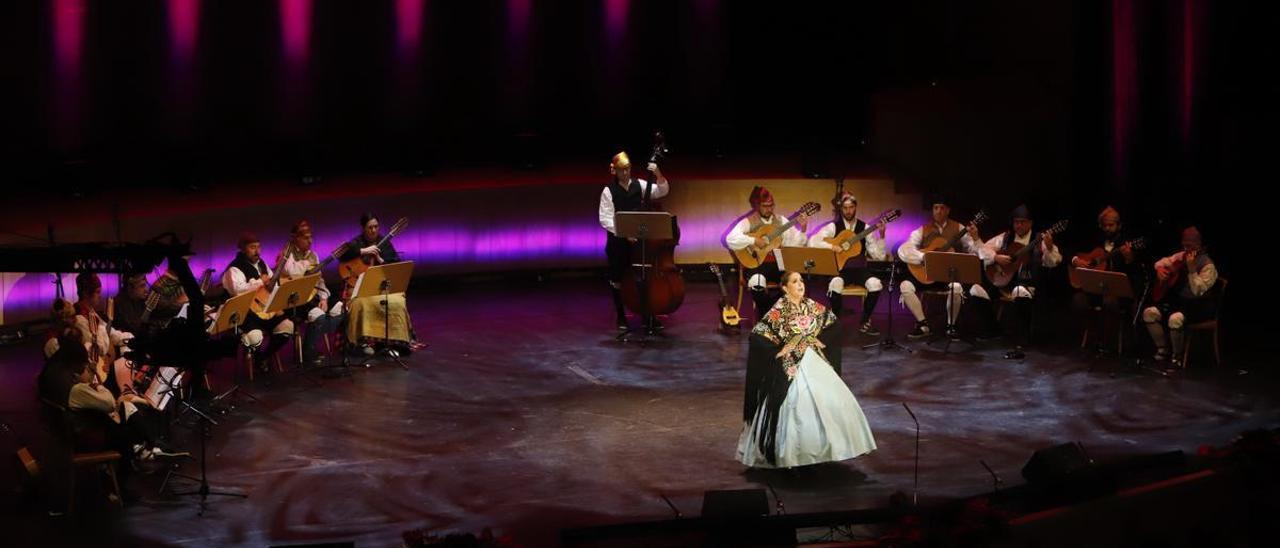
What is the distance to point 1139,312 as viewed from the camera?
12.2 m

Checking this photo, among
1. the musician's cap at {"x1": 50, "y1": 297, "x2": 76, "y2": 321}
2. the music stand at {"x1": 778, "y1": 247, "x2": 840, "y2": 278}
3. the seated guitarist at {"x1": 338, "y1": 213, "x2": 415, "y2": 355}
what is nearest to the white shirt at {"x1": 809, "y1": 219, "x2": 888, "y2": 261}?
the music stand at {"x1": 778, "y1": 247, "x2": 840, "y2": 278}

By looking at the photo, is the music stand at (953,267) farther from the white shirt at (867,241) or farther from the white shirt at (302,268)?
the white shirt at (302,268)

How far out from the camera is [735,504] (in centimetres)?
705

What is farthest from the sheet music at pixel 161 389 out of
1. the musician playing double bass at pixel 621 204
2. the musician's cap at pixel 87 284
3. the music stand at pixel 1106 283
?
the music stand at pixel 1106 283

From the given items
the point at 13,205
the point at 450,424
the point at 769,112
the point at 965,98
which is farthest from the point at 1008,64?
the point at 13,205

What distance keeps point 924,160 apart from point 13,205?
9.78m

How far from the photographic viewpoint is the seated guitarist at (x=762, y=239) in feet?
43.4

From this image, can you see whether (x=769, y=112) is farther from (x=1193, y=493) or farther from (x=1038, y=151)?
(x=1193, y=493)

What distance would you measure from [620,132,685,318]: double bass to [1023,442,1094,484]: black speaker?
17.1 feet

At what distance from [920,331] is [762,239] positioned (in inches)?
64.3

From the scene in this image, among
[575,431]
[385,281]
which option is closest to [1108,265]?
[575,431]

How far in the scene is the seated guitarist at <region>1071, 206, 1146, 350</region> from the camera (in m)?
12.3

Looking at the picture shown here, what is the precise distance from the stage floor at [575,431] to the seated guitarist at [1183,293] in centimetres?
45

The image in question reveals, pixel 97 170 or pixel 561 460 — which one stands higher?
pixel 97 170
